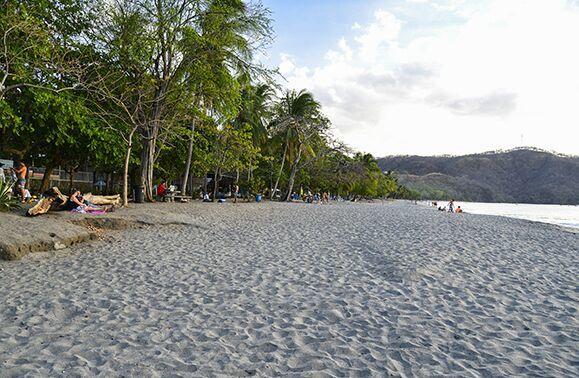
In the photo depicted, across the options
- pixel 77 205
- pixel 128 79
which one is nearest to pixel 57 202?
pixel 77 205

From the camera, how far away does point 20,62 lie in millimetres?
10641

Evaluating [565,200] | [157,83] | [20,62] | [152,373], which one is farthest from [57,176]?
[565,200]

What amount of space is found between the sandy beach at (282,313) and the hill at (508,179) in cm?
11854

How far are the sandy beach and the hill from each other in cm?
11854

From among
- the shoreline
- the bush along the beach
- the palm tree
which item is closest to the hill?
the palm tree

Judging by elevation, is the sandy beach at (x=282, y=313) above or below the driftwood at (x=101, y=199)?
below

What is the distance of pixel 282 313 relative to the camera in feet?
14.1

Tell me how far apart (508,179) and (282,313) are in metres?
146

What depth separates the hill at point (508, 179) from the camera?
370 ft

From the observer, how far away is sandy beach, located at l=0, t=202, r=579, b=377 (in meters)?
3.11

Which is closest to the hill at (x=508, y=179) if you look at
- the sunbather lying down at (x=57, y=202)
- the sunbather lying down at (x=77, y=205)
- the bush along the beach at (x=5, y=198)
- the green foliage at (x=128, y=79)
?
the green foliage at (x=128, y=79)

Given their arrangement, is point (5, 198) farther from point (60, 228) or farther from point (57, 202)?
point (60, 228)

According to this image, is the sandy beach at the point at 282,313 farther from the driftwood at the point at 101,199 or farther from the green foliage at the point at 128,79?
the green foliage at the point at 128,79

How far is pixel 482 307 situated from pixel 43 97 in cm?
1410
